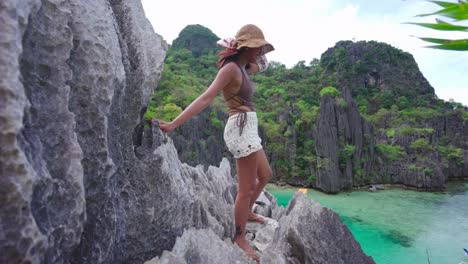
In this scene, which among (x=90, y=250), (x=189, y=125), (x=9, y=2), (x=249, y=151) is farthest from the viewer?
(x=189, y=125)

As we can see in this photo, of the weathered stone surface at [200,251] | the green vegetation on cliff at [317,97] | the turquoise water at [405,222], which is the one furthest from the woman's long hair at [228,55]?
the green vegetation on cliff at [317,97]

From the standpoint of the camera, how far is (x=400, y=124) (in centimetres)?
2758

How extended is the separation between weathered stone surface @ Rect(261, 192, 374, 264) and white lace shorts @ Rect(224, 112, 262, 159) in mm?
504

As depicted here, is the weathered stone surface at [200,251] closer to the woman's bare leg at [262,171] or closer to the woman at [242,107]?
the woman at [242,107]

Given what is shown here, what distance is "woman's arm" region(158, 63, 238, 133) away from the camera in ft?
5.28

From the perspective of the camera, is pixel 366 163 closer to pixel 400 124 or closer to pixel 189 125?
pixel 400 124

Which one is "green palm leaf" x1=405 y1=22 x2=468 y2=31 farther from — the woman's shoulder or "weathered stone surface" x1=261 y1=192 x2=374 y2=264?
"weathered stone surface" x1=261 y1=192 x2=374 y2=264

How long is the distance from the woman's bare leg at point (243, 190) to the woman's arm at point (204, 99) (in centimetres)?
44

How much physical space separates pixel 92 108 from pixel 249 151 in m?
0.97

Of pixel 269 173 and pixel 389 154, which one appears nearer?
pixel 269 173

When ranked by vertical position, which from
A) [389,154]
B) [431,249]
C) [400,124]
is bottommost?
[431,249]

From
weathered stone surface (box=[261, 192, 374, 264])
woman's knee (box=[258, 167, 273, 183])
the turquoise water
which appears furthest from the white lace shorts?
the turquoise water

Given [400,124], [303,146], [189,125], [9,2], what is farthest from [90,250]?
[400,124]

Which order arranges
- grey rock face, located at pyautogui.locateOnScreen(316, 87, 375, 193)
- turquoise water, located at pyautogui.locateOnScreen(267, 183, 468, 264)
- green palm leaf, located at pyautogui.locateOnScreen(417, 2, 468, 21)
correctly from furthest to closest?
grey rock face, located at pyautogui.locateOnScreen(316, 87, 375, 193)
turquoise water, located at pyautogui.locateOnScreen(267, 183, 468, 264)
green palm leaf, located at pyautogui.locateOnScreen(417, 2, 468, 21)
